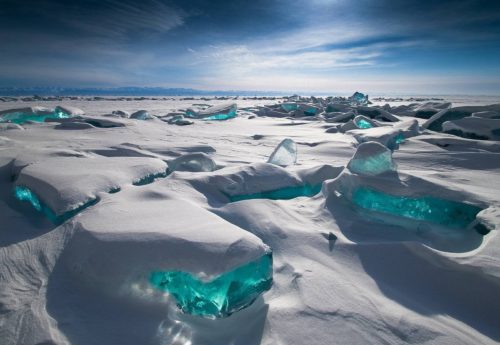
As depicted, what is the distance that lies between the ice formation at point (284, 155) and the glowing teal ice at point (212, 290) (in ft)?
5.12

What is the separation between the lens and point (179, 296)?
0.91 metres

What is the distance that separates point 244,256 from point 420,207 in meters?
1.17

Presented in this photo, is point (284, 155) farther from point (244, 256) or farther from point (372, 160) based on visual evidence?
point (244, 256)

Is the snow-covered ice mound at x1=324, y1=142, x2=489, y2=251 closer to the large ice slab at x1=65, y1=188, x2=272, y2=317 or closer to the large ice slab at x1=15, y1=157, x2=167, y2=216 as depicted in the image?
the large ice slab at x1=65, y1=188, x2=272, y2=317

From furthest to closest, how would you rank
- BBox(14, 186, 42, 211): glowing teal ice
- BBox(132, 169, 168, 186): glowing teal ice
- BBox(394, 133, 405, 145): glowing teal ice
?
BBox(394, 133, 405, 145): glowing teal ice < BBox(132, 169, 168, 186): glowing teal ice < BBox(14, 186, 42, 211): glowing teal ice

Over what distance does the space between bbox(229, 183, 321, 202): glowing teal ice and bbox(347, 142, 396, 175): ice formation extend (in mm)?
299

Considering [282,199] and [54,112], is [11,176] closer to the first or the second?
[282,199]

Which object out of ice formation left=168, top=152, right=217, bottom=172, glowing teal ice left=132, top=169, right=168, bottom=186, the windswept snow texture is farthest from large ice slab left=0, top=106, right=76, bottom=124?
glowing teal ice left=132, top=169, right=168, bottom=186

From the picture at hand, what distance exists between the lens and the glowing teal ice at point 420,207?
4.84 feet

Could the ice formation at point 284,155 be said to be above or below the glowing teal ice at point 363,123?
below

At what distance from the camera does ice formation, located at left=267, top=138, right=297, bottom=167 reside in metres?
2.44

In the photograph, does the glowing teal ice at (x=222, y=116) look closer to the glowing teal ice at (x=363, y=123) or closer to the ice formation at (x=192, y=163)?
the glowing teal ice at (x=363, y=123)

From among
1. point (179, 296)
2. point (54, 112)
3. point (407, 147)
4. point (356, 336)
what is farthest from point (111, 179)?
point (54, 112)

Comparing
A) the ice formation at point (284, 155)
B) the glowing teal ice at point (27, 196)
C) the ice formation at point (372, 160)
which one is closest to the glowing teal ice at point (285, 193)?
the ice formation at point (372, 160)
